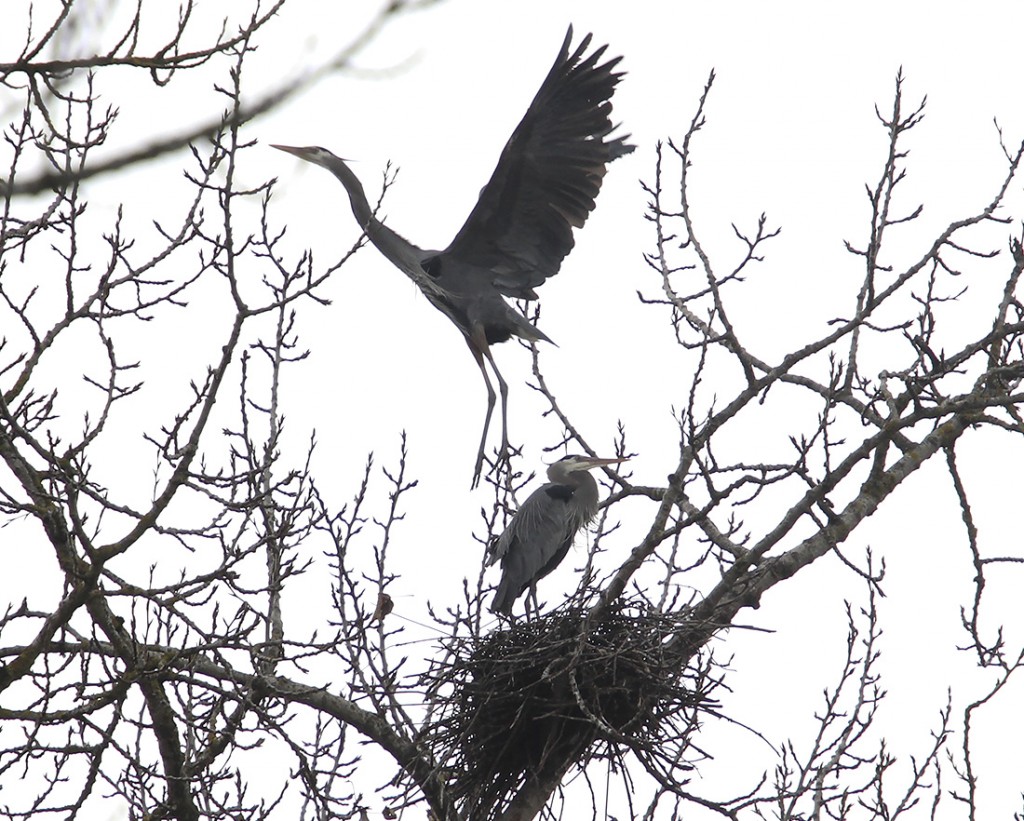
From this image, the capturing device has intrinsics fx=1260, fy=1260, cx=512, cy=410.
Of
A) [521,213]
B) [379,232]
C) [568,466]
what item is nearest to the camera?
[521,213]

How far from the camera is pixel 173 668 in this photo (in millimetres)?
3570

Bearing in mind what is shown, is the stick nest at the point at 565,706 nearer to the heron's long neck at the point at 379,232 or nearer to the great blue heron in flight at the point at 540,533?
the great blue heron in flight at the point at 540,533

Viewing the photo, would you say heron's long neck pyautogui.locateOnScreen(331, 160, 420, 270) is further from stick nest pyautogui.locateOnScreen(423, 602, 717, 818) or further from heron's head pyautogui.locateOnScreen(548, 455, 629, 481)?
stick nest pyautogui.locateOnScreen(423, 602, 717, 818)

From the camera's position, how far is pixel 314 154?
6.98 meters

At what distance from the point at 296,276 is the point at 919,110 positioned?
7.69ft

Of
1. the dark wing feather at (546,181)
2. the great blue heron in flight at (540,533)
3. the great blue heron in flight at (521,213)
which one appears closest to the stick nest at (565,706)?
the great blue heron in flight at (540,533)

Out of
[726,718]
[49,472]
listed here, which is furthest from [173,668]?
[726,718]

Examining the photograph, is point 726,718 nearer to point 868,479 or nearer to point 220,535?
point 868,479

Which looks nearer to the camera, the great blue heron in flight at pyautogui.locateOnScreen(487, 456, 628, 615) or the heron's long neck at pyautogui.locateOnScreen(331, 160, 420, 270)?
the great blue heron in flight at pyautogui.locateOnScreen(487, 456, 628, 615)

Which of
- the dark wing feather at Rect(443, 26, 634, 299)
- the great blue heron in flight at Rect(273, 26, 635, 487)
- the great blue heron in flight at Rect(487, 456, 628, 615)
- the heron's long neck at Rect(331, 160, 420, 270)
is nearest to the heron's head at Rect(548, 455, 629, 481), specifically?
the great blue heron in flight at Rect(487, 456, 628, 615)

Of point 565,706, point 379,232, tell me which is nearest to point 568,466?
point 379,232

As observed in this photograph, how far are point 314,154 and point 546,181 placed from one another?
1551 millimetres

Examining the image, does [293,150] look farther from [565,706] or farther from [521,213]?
[565,706]

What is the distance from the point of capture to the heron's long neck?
22.0 ft
